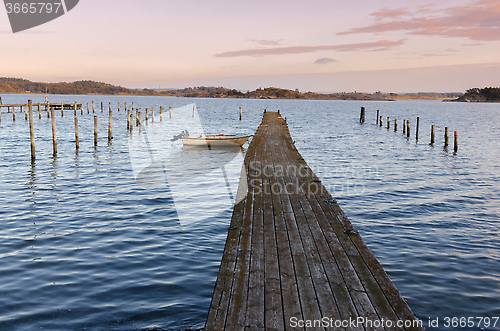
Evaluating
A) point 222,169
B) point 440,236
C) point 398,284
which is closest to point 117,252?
point 398,284

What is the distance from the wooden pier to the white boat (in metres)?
19.0

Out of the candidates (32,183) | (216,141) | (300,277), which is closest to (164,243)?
(300,277)

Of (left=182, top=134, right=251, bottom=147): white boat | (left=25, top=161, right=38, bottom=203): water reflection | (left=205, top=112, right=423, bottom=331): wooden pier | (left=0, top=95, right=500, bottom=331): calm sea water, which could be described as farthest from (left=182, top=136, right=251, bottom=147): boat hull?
(left=205, top=112, right=423, bottom=331): wooden pier

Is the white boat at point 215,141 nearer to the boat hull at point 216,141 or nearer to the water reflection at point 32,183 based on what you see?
the boat hull at point 216,141

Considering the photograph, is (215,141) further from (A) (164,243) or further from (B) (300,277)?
(B) (300,277)

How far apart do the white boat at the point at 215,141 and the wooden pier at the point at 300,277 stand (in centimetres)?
1896

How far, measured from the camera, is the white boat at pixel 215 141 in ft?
95.7

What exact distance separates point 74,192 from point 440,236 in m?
13.8

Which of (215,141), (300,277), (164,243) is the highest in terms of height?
(215,141)

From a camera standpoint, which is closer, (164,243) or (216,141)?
(164,243)

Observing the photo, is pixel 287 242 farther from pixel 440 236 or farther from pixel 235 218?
pixel 440 236

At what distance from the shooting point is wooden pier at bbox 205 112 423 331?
4.86 metres

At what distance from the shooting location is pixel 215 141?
96.5 feet

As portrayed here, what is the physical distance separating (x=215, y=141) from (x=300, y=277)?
23.9m
